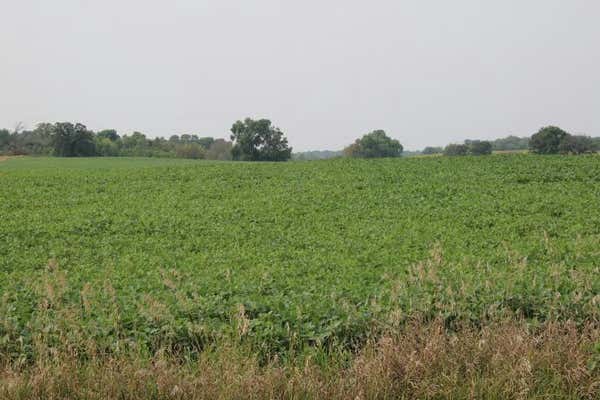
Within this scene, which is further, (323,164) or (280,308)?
(323,164)

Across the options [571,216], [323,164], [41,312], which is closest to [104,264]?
[41,312]

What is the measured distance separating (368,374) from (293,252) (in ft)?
18.6

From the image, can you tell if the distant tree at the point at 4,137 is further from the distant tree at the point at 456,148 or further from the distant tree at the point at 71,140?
the distant tree at the point at 456,148

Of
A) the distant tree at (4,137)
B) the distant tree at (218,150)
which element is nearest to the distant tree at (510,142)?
the distant tree at (218,150)

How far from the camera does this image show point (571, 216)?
12.2 metres

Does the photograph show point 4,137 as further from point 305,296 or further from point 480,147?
point 305,296

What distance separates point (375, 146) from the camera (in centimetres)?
8056

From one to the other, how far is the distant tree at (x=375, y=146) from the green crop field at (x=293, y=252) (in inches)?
2236

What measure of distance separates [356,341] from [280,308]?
3.39 ft

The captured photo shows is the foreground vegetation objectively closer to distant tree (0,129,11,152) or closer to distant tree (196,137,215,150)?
distant tree (0,129,11,152)

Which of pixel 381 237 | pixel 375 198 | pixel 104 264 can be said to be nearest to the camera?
pixel 104 264

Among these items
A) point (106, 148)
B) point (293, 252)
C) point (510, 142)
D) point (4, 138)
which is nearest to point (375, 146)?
point (510, 142)

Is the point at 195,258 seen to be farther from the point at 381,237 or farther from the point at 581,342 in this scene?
the point at 581,342

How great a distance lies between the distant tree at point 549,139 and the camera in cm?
A: 4591
